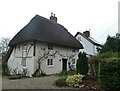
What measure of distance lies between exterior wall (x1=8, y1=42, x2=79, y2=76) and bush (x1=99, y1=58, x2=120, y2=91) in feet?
45.6

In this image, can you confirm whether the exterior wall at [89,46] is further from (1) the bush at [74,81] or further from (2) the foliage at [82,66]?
(1) the bush at [74,81]

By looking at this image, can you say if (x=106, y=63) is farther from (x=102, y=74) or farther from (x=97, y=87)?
(x=97, y=87)

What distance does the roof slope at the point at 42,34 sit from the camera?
2431 centimetres

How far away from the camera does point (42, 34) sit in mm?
25000

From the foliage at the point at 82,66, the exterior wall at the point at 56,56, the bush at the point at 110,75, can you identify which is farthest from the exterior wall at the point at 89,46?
the bush at the point at 110,75

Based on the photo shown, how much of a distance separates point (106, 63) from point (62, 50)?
17805 millimetres

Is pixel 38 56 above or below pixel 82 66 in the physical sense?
above

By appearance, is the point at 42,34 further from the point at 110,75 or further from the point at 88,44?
the point at 88,44

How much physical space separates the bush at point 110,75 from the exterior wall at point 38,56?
13.9m

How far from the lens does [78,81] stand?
12.7 metres

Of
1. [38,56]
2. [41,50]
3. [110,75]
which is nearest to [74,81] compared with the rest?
[110,75]

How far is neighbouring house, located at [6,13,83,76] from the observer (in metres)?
23.8

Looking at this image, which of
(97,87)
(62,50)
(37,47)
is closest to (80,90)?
(97,87)

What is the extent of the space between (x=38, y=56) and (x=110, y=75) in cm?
1465
